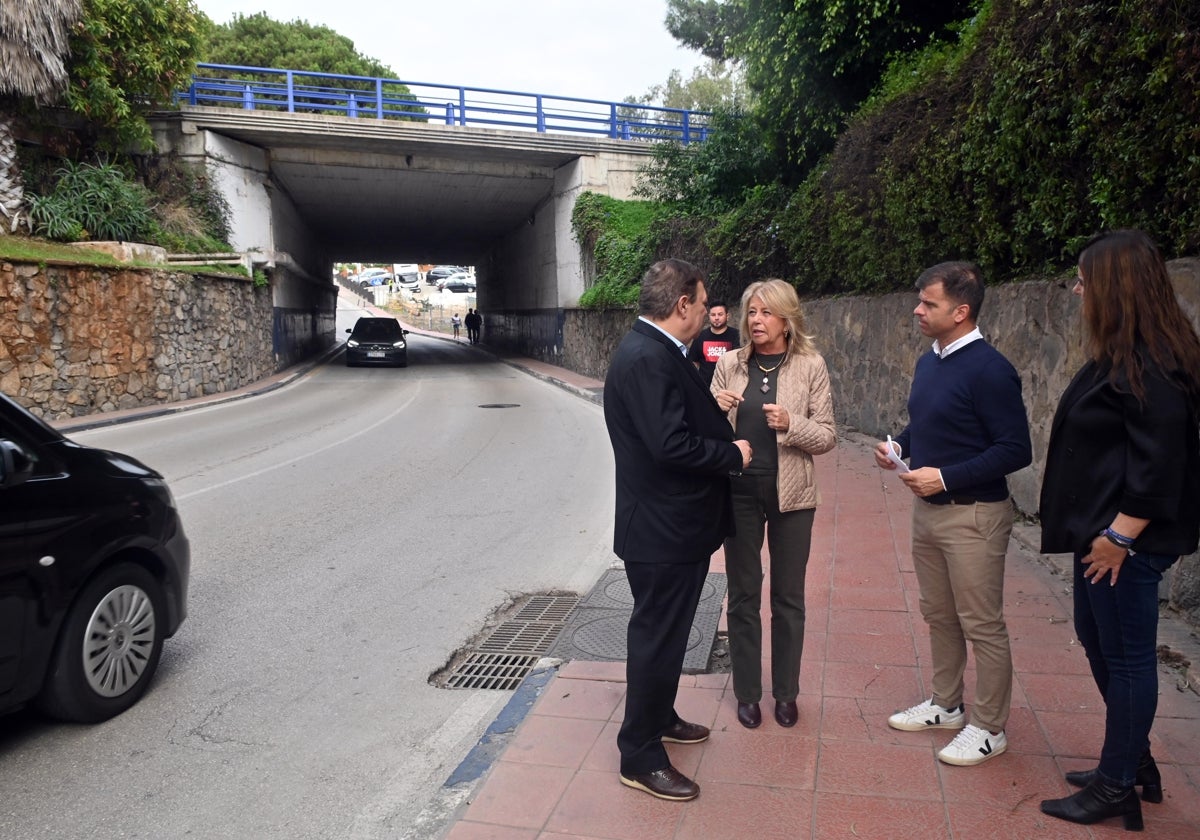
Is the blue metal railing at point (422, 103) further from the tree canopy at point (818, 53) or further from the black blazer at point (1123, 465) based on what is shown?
the black blazer at point (1123, 465)

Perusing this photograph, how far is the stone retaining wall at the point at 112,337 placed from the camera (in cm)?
1479

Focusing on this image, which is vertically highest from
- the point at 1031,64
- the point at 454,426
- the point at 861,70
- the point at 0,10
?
the point at 0,10

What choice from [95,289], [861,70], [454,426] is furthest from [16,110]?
[861,70]

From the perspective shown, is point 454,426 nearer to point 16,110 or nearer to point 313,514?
point 313,514

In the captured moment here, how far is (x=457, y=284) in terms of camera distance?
8406cm

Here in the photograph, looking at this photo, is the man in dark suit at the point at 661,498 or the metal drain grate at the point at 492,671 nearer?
the man in dark suit at the point at 661,498

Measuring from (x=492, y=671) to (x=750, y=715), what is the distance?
59.5 inches

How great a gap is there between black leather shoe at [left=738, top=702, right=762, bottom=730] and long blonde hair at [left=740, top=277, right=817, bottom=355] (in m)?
1.52

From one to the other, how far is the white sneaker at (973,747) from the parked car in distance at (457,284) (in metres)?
81.4

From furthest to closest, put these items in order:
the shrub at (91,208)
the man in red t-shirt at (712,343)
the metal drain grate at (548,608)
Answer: the shrub at (91,208) < the man in red t-shirt at (712,343) < the metal drain grate at (548,608)

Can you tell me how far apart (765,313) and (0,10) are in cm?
1753

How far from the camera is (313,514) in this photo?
7.95 m

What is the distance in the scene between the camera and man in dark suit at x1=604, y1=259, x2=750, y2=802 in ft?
9.96

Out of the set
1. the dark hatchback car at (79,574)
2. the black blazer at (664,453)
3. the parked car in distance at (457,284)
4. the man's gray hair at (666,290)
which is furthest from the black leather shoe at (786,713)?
the parked car in distance at (457,284)
